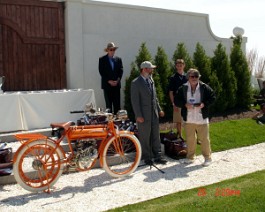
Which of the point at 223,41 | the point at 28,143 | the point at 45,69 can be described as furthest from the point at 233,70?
the point at 28,143

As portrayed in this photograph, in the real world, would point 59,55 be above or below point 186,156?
above

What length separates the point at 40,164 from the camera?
209 inches

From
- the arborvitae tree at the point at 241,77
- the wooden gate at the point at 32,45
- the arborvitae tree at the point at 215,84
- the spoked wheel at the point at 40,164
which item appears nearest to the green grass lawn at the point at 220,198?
the spoked wheel at the point at 40,164

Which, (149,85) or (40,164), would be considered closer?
(40,164)

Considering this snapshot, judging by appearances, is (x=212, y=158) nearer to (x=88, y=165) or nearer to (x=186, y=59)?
(x=88, y=165)

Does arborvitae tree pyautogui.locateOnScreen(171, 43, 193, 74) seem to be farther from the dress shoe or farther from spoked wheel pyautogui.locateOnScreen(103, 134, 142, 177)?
spoked wheel pyautogui.locateOnScreen(103, 134, 142, 177)

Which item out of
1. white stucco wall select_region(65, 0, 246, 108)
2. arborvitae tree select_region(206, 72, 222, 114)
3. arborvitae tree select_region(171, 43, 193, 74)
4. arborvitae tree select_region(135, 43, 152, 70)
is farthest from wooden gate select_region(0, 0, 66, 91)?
arborvitae tree select_region(206, 72, 222, 114)

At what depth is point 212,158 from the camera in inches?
283

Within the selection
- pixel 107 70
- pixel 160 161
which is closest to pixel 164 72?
pixel 107 70

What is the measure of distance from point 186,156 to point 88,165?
223 centimetres

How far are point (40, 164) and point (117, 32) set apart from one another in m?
5.77

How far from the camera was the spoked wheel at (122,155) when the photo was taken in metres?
5.90

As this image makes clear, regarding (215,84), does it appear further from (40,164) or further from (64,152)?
(40,164)

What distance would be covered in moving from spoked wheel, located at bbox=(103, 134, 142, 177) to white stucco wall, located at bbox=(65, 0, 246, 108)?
3.50 meters
